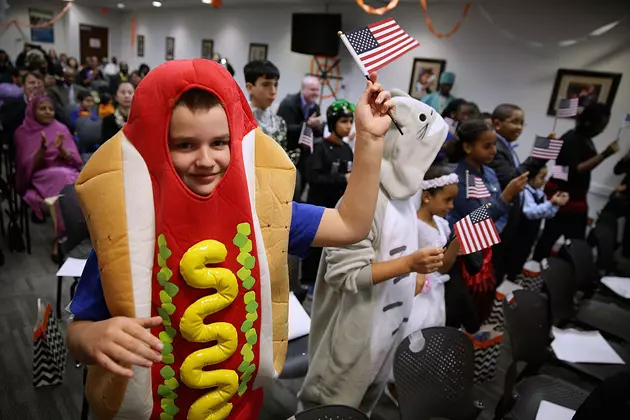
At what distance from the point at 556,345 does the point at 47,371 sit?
2.76 meters

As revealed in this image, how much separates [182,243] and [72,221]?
2022 mm

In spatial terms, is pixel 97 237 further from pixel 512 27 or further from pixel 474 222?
pixel 512 27

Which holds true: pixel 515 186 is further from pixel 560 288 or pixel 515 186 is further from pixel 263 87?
pixel 263 87

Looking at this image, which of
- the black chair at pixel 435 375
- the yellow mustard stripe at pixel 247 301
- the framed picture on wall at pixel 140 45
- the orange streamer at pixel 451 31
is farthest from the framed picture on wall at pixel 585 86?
the framed picture on wall at pixel 140 45

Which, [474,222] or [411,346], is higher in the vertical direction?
[474,222]

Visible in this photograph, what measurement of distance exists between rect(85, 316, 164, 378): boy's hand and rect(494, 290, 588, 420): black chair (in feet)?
5.37

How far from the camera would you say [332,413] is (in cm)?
117

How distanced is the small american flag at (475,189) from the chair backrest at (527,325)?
0.52 metres

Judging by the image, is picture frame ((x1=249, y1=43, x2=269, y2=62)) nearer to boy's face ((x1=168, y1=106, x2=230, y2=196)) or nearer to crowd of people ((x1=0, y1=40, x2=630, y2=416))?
crowd of people ((x1=0, y1=40, x2=630, y2=416))

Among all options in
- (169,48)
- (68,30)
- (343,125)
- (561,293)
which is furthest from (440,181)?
(68,30)

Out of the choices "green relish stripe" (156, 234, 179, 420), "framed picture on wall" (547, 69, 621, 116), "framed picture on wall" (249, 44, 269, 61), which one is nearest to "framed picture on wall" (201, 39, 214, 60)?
"framed picture on wall" (249, 44, 269, 61)

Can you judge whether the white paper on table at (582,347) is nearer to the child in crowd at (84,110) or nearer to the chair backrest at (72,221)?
the chair backrest at (72,221)

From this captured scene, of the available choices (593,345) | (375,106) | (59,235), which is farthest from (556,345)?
(59,235)

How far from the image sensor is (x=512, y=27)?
594 centimetres
